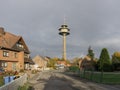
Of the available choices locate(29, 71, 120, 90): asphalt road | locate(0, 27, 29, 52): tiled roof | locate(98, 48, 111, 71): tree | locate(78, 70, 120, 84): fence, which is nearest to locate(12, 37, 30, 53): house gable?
locate(0, 27, 29, 52): tiled roof

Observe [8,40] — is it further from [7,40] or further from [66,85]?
[66,85]

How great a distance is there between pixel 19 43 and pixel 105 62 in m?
24.5

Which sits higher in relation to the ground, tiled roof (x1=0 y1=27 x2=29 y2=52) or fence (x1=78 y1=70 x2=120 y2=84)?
tiled roof (x1=0 y1=27 x2=29 y2=52)

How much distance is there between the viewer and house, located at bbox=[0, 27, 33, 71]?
172ft

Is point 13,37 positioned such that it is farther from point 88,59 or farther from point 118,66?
point 88,59

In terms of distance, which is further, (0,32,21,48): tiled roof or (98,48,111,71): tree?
(98,48,111,71): tree

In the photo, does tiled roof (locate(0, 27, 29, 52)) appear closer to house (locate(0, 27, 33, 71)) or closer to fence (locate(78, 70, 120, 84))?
house (locate(0, 27, 33, 71))

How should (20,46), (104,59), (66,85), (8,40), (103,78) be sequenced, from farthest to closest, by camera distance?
(104,59)
(20,46)
(8,40)
(103,78)
(66,85)

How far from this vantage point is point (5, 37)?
56.7m

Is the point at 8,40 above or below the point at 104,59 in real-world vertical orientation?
above

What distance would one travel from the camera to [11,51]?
184 feet

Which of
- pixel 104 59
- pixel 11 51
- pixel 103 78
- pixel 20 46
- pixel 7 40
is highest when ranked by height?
pixel 7 40

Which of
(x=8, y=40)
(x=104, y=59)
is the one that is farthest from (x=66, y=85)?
(x=104, y=59)

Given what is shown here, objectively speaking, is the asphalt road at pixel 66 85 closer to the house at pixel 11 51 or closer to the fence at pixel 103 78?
the fence at pixel 103 78
